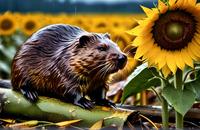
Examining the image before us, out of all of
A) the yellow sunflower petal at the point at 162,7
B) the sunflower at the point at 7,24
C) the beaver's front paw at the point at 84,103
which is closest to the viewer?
the yellow sunflower petal at the point at 162,7

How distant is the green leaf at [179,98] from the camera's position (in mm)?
1698

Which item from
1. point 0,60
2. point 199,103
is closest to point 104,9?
point 0,60

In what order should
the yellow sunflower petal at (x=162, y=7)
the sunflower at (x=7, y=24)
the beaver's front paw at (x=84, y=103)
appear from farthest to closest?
1. the sunflower at (x=7, y=24)
2. the beaver's front paw at (x=84, y=103)
3. the yellow sunflower petal at (x=162, y=7)

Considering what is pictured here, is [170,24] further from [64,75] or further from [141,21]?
[64,75]

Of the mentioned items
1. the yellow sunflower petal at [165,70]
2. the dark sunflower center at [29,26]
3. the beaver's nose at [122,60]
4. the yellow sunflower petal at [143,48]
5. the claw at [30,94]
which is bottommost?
the dark sunflower center at [29,26]

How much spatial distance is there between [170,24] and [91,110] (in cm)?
29

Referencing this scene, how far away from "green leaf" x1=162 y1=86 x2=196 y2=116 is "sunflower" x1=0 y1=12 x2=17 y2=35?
321 cm

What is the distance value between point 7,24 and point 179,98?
341 centimetres

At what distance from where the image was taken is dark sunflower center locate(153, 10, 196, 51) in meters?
1.65

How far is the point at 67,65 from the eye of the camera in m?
1.80

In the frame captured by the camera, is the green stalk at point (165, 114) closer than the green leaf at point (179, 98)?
No

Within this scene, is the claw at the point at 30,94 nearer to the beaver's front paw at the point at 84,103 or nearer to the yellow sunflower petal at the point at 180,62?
the beaver's front paw at the point at 84,103

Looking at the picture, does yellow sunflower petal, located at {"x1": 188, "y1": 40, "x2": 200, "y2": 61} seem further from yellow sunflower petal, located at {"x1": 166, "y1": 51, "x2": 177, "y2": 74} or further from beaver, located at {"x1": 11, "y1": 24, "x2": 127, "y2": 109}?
beaver, located at {"x1": 11, "y1": 24, "x2": 127, "y2": 109}

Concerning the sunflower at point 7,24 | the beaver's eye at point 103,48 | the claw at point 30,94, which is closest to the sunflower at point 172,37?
the beaver's eye at point 103,48
